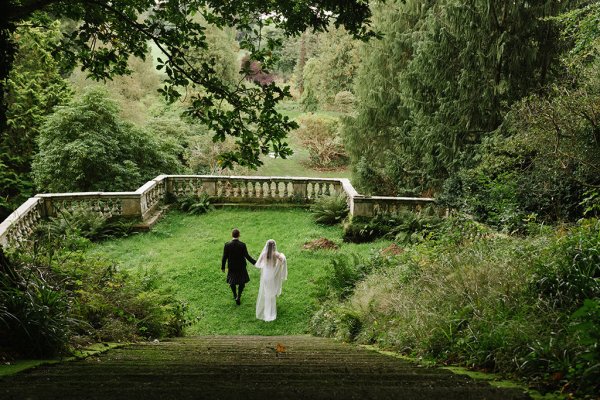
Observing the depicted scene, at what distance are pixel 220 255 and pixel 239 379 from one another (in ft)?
31.9

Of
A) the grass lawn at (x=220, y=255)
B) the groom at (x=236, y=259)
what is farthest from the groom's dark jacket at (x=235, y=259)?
the grass lawn at (x=220, y=255)

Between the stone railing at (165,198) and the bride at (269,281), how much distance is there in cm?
515

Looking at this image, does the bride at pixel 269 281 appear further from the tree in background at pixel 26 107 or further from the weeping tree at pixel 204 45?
the tree in background at pixel 26 107

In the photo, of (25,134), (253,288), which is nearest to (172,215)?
(253,288)

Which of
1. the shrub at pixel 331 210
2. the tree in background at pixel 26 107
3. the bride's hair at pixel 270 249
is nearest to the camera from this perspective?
the bride's hair at pixel 270 249

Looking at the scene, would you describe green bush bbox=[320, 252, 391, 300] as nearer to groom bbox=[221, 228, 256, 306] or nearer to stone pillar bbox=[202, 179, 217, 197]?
groom bbox=[221, 228, 256, 306]

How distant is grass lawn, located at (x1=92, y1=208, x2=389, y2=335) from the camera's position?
9.96 metres

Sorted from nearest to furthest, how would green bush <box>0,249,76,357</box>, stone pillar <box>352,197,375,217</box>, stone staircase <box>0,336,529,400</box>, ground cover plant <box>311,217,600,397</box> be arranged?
stone staircase <box>0,336,529,400</box> → ground cover plant <box>311,217,600,397</box> → green bush <box>0,249,76,357</box> → stone pillar <box>352,197,375,217</box>

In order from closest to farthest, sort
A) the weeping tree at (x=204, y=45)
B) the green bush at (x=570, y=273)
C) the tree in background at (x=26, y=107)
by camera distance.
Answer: the green bush at (x=570, y=273), the weeping tree at (x=204, y=45), the tree in background at (x=26, y=107)

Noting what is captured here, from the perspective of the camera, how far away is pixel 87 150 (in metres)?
16.1

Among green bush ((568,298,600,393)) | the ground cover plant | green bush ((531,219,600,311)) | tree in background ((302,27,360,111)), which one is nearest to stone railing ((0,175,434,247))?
the ground cover plant

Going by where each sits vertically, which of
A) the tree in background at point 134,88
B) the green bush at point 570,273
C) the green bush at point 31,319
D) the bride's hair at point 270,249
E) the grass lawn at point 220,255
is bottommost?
the grass lawn at point 220,255

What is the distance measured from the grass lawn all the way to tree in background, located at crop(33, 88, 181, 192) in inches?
107

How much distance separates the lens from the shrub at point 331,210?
A: 1568 cm
